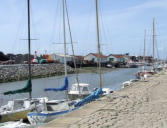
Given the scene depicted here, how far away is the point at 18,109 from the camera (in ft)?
54.7

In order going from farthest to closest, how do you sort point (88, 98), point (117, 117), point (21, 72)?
point (21, 72) → point (88, 98) → point (117, 117)

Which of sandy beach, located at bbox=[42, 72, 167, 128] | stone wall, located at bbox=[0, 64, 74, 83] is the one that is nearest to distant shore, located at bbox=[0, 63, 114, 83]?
stone wall, located at bbox=[0, 64, 74, 83]

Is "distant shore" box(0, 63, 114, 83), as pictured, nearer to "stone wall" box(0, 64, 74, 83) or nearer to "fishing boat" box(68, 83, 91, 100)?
"stone wall" box(0, 64, 74, 83)

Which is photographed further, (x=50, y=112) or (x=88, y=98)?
(x=88, y=98)

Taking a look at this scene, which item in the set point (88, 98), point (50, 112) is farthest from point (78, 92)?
point (50, 112)

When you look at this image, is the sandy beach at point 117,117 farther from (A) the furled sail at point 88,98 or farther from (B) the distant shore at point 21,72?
(B) the distant shore at point 21,72

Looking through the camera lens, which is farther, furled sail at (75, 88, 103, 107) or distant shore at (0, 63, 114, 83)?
distant shore at (0, 63, 114, 83)

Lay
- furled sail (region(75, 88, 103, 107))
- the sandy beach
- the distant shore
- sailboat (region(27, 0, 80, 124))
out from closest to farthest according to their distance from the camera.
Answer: the sandy beach < sailboat (region(27, 0, 80, 124)) < furled sail (region(75, 88, 103, 107)) < the distant shore

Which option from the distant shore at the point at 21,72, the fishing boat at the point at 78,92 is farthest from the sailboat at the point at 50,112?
the distant shore at the point at 21,72

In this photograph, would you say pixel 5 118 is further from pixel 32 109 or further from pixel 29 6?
pixel 29 6

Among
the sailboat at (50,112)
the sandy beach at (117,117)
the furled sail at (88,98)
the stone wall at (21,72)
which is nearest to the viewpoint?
the sandy beach at (117,117)

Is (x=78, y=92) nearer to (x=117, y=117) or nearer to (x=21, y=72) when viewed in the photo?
(x=117, y=117)

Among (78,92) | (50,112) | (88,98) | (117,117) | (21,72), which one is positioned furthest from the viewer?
(21,72)

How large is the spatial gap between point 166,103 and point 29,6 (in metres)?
11.1
